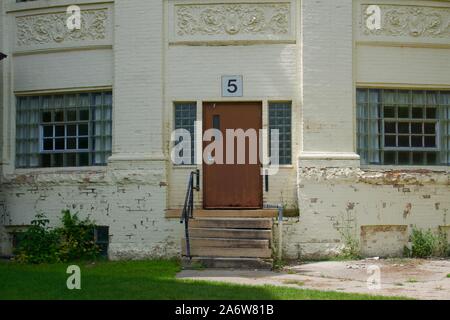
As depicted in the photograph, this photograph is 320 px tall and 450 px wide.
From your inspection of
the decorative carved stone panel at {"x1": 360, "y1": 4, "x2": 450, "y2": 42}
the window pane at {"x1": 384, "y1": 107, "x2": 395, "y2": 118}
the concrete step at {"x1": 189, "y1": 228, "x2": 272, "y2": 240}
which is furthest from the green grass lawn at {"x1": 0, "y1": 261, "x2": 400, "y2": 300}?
the decorative carved stone panel at {"x1": 360, "y1": 4, "x2": 450, "y2": 42}

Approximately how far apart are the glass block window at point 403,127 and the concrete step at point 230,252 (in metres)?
3.47

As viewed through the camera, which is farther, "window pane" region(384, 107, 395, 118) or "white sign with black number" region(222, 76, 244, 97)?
"window pane" region(384, 107, 395, 118)

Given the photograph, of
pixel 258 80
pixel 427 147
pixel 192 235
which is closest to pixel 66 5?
pixel 258 80

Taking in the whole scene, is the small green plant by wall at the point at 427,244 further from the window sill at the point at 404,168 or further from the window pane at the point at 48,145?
the window pane at the point at 48,145

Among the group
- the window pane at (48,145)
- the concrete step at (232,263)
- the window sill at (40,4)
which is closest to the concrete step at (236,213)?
the concrete step at (232,263)

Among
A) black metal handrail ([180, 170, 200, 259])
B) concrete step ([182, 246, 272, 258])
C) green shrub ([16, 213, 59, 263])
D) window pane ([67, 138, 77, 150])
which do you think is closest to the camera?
concrete step ([182, 246, 272, 258])

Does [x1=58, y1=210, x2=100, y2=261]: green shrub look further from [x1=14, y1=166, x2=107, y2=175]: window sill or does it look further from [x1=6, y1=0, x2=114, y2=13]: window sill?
[x1=6, y1=0, x2=114, y2=13]: window sill

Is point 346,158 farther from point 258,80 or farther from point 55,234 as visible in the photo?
point 55,234

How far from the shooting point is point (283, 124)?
1516cm

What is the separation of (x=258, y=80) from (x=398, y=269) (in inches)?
195

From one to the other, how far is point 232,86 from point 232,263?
13.1 feet

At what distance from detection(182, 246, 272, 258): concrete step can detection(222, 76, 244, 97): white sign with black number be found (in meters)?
3.51

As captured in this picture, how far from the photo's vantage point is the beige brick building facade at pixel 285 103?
14.8 metres

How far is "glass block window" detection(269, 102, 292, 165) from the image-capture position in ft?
49.7
